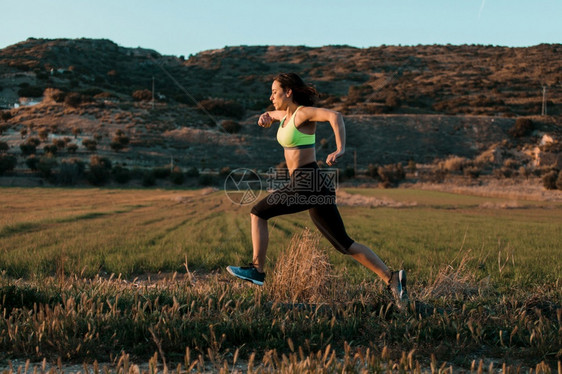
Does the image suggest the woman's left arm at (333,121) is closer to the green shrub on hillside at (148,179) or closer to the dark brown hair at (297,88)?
the dark brown hair at (297,88)

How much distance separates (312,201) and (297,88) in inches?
49.9

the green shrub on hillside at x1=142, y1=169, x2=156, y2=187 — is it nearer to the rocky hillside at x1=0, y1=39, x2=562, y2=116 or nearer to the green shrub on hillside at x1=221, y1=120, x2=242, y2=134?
the green shrub on hillside at x1=221, y1=120, x2=242, y2=134

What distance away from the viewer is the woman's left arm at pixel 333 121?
4371mm

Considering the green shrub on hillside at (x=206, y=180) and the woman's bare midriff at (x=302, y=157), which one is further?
the green shrub on hillside at (x=206, y=180)

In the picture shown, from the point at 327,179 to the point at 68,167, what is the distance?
1737 inches

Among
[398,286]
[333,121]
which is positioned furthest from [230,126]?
[333,121]

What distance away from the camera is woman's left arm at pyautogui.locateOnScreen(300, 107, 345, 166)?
4.37 metres

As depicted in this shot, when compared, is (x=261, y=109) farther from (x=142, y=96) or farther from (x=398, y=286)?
(x=398, y=286)

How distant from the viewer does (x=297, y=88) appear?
5.08 meters

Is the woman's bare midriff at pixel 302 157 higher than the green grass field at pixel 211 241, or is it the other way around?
the woman's bare midriff at pixel 302 157

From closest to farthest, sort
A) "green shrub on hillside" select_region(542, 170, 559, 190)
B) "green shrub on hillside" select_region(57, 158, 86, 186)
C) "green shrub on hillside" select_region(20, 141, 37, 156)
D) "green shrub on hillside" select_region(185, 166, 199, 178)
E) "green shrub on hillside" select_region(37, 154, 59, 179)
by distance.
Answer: "green shrub on hillside" select_region(542, 170, 559, 190), "green shrub on hillside" select_region(37, 154, 59, 179), "green shrub on hillside" select_region(57, 158, 86, 186), "green shrub on hillside" select_region(185, 166, 199, 178), "green shrub on hillside" select_region(20, 141, 37, 156)

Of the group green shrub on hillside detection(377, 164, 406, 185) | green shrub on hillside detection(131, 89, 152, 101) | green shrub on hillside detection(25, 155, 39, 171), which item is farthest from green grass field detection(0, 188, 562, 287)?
green shrub on hillside detection(131, 89, 152, 101)

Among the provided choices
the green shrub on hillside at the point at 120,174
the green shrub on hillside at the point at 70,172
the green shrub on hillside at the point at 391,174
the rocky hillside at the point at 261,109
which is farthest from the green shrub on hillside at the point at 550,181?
the green shrub on hillside at the point at 70,172

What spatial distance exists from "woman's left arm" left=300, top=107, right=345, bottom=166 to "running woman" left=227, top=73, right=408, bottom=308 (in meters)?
0.01
